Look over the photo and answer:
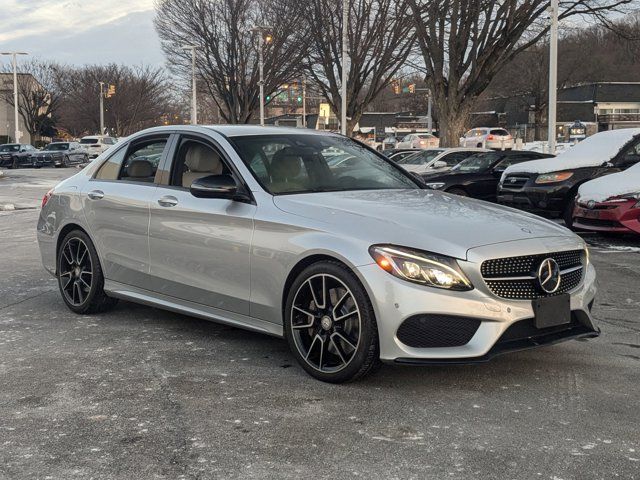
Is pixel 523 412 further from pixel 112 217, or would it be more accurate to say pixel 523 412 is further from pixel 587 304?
pixel 112 217

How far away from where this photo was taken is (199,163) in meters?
5.50

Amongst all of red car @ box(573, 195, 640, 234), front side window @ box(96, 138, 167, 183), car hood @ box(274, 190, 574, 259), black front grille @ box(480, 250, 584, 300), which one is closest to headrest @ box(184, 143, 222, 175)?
front side window @ box(96, 138, 167, 183)

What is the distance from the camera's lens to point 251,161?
5152mm

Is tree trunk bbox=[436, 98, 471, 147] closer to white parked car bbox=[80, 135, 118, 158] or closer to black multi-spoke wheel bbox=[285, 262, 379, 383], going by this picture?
black multi-spoke wheel bbox=[285, 262, 379, 383]

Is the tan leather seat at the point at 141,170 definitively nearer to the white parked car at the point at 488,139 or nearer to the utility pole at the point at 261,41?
the utility pole at the point at 261,41

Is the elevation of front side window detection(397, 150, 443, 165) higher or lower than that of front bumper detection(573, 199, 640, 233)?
higher

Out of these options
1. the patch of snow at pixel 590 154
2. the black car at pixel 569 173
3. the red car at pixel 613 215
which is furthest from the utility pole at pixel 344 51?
the red car at pixel 613 215

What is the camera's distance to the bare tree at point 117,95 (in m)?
68.6

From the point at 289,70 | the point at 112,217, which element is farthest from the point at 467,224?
the point at 289,70

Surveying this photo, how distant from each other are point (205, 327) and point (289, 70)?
3294 cm

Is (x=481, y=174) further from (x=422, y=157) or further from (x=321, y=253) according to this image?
(x=321, y=253)

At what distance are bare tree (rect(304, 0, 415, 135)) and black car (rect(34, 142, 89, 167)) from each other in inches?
756

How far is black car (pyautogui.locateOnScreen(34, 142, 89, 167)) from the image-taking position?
44.8 metres

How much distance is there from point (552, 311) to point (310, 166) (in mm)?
1902
